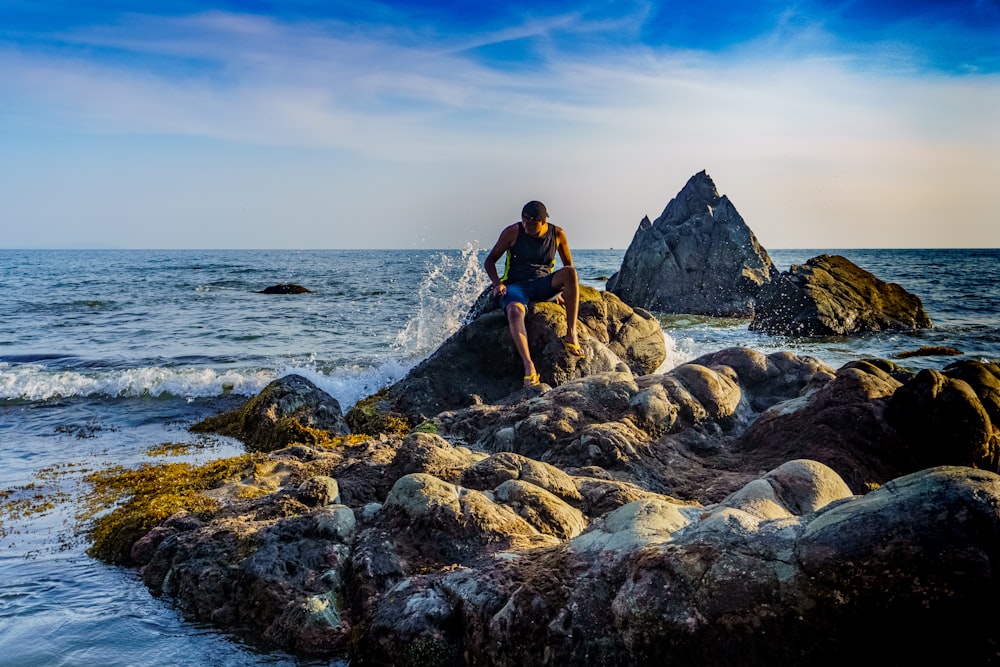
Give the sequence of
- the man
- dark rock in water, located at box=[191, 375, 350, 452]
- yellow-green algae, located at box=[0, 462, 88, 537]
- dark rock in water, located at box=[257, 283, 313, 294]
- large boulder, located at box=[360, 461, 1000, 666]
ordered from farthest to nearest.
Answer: dark rock in water, located at box=[257, 283, 313, 294]
the man
dark rock in water, located at box=[191, 375, 350, 452]
yellow-green algae, located at box=[0, 462, 88, 537]
large boulder, located at box=[360, 461, 1000, 666]

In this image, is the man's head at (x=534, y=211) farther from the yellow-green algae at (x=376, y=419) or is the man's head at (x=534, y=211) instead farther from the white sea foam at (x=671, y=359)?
the white sea foam at (x=671, y=359)

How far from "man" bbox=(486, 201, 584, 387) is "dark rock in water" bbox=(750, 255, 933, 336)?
12.5 metres

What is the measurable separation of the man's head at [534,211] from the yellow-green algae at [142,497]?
13.9 ft

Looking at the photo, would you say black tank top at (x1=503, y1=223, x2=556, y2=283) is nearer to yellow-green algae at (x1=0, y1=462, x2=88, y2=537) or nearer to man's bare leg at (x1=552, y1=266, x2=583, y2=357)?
man's bare leg at (x1=552, y1=266, x2=583, y2=357)

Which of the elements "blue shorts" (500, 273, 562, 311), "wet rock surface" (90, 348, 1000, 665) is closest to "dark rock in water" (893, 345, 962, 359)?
"wet rock surface" (90, 348, 1000, 665)

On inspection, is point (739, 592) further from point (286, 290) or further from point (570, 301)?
point (286, 290)

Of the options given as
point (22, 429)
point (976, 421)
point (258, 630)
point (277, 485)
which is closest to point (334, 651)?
point (258, 630)

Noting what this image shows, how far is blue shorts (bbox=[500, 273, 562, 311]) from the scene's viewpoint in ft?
28.1

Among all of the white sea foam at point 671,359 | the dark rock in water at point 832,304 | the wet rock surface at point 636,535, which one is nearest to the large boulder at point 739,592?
the wet rock surface at point 636,535

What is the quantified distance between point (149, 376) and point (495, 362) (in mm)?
7206

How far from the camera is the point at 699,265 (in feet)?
91.1

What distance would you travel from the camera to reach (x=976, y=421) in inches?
213

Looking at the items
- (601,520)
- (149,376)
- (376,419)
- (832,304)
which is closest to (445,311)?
(376,419)

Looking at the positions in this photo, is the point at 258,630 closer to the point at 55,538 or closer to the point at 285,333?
the point at 55,538
